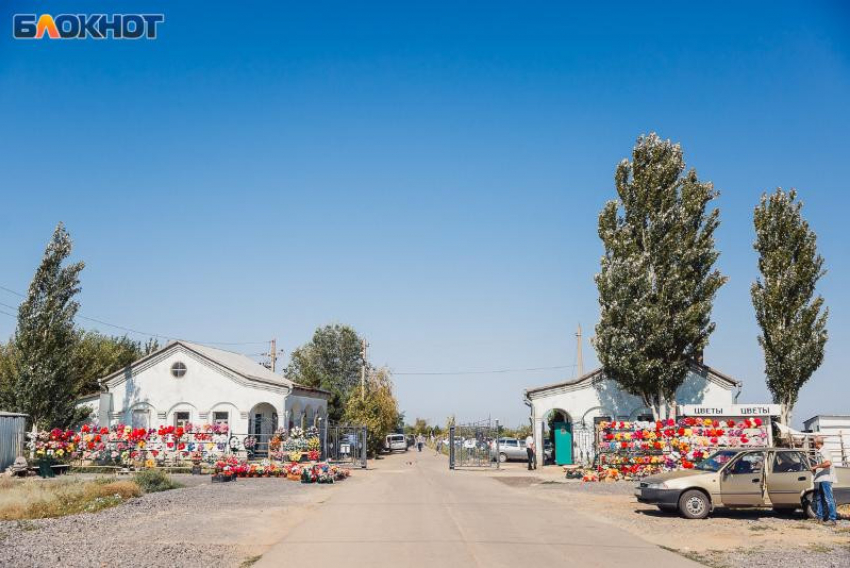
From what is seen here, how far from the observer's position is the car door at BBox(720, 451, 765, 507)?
16672 millimetres

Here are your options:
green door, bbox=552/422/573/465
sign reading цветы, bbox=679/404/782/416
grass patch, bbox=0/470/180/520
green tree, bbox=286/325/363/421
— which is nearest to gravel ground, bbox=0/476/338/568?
grass patch, bbox=0/470/180/520

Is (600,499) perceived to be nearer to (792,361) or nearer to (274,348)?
(792,361)

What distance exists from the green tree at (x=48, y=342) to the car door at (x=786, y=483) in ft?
111

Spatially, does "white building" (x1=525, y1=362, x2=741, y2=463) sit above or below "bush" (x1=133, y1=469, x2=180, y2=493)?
above

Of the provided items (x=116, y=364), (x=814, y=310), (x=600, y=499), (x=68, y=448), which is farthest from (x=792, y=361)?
(x=116, y=364)

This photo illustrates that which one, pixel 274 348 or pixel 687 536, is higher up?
pixel 274 348

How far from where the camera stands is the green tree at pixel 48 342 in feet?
121

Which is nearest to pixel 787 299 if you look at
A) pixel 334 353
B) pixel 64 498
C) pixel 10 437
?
pixel 64 498

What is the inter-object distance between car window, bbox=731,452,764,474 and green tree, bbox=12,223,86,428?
3320 cm

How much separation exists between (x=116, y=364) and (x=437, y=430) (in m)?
A: 48.9

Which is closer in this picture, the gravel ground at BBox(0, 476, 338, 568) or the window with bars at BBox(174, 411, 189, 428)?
the gravel ground at BBox(0, 476, 338, 568)

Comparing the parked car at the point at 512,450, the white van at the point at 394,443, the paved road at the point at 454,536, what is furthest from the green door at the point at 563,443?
the white van at the point at 394,443

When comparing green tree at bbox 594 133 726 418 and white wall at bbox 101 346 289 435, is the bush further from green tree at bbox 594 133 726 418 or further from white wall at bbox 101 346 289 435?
green tree at bbox 594 133 726 418

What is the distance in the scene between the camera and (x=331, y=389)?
5941 centimetres
